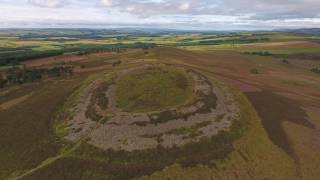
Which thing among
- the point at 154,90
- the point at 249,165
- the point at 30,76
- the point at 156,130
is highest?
the point at 154,90

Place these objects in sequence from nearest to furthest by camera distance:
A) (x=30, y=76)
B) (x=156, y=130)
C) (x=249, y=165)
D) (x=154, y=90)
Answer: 1. (x=249, y=165)
2. (x=156, y=130)
3. (x=154, y=90)
4. (x=30, y=76)

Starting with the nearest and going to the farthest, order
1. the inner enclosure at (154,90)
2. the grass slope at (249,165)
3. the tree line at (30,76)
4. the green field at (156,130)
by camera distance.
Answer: the grass slope at (249,165), the green field at (156,130), the inner enclosure at (154,90), the tree line at (30,76)

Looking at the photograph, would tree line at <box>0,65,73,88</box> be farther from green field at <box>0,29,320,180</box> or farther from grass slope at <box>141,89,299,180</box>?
grass slope at <box>141,89,299,180</box>

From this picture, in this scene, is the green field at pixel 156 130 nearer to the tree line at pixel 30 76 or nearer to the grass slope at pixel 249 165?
the grass slope at pixel 249 165

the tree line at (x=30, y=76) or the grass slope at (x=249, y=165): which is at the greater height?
the tree line at (x=30, y=76)

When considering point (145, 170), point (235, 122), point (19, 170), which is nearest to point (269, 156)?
point (235, 122)

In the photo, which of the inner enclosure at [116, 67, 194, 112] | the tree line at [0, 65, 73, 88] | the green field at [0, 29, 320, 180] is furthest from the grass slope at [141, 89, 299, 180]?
the tree line at [0, 65, 73, 88]

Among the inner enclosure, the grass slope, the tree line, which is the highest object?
the inner enclosure

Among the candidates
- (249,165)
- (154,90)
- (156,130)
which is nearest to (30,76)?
(154,90)

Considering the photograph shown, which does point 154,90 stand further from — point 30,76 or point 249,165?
point 30,76

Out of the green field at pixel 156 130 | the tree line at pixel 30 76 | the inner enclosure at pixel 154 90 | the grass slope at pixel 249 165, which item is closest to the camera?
the grass slope at pixel 249 165

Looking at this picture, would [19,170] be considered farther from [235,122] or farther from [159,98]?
[235,122]

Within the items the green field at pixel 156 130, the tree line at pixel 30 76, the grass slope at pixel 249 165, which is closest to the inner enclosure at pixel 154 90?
the green field at pixel 156 130

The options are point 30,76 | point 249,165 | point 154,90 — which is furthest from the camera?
point 30,76
